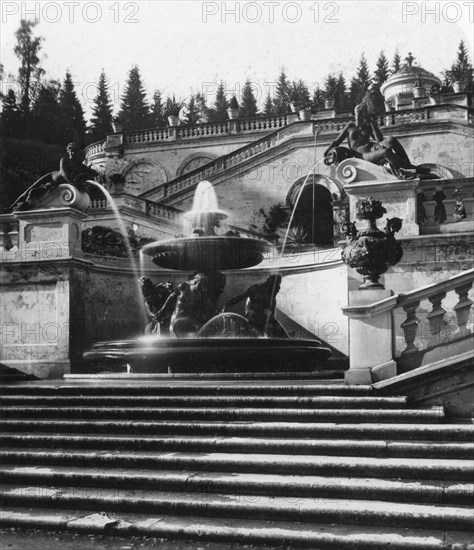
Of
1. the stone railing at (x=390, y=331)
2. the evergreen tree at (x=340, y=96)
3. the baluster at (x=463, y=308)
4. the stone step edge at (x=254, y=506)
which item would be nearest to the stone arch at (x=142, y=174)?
the evergreen tree at (x=340, y=96)

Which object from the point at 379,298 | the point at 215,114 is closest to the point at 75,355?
the point at 379,298

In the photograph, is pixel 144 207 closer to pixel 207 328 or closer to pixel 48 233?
pixel 48 233

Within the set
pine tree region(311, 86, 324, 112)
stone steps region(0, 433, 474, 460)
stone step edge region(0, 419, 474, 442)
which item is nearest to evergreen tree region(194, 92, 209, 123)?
pine tree region(311, 86, 324, 112)

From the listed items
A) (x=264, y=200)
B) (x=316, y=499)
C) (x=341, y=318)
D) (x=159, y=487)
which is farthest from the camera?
(x=264, y=200)

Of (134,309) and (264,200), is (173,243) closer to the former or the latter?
(134,309)

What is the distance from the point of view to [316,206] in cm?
3466

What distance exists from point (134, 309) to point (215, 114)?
6756cm

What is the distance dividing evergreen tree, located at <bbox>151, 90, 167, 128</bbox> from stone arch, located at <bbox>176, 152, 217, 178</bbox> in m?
34.1

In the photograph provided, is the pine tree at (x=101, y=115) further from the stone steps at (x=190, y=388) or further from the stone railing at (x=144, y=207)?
the stone steps at (x=190, y=388)

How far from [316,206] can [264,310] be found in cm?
2173

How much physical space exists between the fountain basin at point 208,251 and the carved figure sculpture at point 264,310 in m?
0.59

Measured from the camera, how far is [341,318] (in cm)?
1543

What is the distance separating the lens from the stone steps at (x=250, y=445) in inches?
269

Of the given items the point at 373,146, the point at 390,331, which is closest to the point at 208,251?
the point at 373,146
